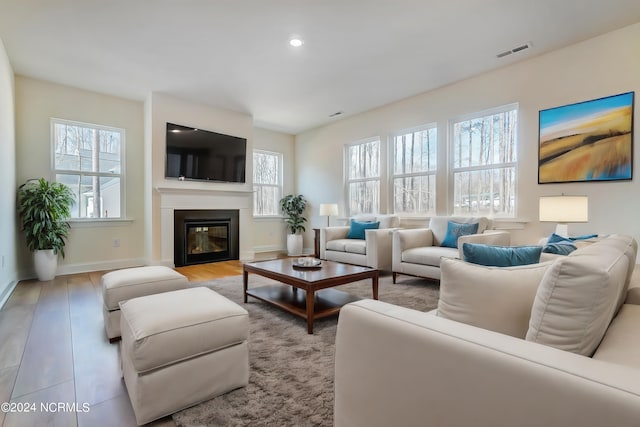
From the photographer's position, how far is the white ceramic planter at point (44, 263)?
389 centimetres

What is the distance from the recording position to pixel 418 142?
4.88 metres

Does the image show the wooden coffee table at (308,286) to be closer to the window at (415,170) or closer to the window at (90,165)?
the window at (415,170)

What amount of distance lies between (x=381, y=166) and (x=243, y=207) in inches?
103

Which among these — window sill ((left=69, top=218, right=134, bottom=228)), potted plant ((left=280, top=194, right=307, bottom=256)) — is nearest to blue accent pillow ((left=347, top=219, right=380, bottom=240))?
potted plant ((left=280, top=194, right=307, bottom=256))

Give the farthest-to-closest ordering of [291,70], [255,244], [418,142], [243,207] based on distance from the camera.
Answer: [255,244]
[243,207]
[418,142]
[291,70]

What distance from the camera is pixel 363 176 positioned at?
5746mm

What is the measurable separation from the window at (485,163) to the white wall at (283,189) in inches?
136

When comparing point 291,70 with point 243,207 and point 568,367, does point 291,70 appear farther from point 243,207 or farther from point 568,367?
point 568,367

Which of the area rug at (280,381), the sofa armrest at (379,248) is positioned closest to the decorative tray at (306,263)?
the area rug at (280,381)

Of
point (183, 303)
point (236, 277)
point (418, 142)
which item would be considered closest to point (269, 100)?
point (418, 142)

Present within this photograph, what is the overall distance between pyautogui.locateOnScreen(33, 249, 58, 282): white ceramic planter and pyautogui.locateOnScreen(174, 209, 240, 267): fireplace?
4.86 ft

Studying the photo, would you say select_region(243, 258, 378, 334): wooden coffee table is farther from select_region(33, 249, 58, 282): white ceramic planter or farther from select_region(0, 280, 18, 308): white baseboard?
select_region(33, 249, 58, 282): white ceramic planter

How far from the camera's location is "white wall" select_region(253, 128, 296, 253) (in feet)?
21.4

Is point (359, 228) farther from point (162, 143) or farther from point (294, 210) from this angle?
point (162, 143)
